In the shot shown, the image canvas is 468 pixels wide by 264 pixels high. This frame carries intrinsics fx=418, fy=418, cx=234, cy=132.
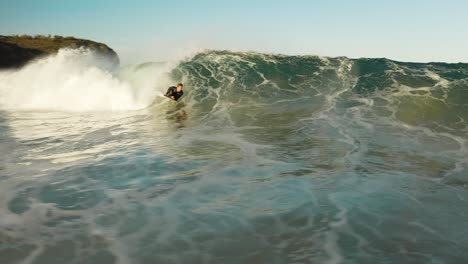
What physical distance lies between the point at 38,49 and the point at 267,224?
62405 millimetres

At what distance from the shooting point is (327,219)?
5195mm

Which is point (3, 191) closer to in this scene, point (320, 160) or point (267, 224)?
point (267, 224)

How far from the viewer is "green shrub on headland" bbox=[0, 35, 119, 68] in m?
47.5

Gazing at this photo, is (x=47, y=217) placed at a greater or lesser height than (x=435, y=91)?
lesser

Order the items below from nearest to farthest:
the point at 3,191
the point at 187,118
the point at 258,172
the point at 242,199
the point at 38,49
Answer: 1. the point at 242,199
2. the point at 3,191
3. the point at 258,172
4. the point at 187,118
5. the point at 38,49

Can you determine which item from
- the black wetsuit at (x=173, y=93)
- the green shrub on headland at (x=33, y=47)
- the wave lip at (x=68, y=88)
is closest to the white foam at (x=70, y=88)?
the wave lip at (x=68, y=88)

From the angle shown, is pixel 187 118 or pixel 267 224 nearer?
pixel 267 224

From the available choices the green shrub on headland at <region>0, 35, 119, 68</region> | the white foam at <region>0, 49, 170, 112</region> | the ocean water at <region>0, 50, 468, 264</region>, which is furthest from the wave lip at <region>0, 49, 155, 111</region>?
the green shrub on headland at <region>0, 35, 119, 68</region>

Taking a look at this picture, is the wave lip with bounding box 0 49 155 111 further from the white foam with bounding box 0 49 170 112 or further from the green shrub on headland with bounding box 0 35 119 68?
the green shrub on headland with bounding box 0 35 119 68

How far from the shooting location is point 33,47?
58.9 metres

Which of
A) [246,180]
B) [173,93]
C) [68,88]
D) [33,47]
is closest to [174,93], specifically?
[173,93]

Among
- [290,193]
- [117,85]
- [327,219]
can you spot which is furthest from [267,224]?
A: [117,85]

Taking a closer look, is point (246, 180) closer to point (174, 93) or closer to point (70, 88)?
point (174, 93)

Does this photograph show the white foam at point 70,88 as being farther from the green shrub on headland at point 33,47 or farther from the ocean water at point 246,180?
the green shrub on headland at point 33,47
